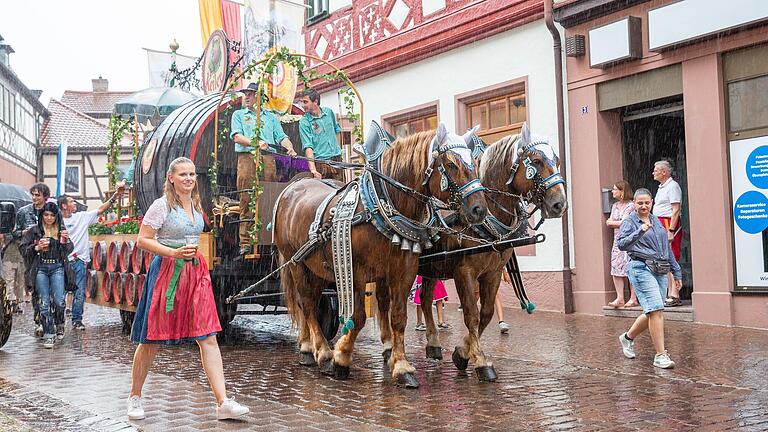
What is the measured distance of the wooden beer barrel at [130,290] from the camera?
10.7 meters

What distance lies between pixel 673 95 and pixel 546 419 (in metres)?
7.31

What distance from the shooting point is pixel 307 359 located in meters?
Result: 8.45

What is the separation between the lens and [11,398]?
269 inches

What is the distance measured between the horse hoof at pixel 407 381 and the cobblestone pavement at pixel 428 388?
Result: 0.06 metres

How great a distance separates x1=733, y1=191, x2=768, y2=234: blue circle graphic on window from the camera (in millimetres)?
10781

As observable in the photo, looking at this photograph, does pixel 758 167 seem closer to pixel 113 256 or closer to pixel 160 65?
pixel 113 256

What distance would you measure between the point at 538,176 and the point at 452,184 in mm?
936

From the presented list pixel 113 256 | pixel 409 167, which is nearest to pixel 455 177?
pixel 409 167

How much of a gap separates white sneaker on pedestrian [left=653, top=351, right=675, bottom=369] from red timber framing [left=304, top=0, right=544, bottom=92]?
709 cm

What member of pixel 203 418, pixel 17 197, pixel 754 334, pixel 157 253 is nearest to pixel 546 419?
pixel 203 418

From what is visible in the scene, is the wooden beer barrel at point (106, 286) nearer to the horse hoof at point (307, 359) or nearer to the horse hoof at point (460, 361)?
the horse hoof at point (307, 359)

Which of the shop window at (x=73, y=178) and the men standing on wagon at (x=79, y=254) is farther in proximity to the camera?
the shop window at (x=73, y=178)

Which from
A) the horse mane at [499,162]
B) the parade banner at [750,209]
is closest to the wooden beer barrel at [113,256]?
the horse mane at [499,162]

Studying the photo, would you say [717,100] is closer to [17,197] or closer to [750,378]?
[750,378]
